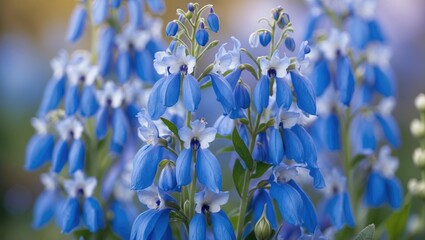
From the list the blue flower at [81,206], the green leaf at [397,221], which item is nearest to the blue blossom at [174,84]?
the blue flower at [81,206]

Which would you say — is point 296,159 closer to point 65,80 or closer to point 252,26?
point 65,80

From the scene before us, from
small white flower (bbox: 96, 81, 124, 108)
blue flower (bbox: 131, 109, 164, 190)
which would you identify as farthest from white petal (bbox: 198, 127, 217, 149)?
small white flower (bbox: 96, 81, 124, 108)

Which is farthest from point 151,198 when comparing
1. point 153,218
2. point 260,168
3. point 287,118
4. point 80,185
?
point 80,185

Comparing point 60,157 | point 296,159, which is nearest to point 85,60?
point 60,157

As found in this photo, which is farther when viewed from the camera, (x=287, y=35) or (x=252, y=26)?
(x=252, y=26)

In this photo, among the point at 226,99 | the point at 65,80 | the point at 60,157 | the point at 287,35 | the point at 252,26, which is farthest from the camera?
the point at 252,26

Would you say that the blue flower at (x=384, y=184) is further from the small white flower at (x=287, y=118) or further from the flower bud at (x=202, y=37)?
the flower bud at (x=202, y=37)

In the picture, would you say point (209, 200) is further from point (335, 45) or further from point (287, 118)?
point (335, 45)
